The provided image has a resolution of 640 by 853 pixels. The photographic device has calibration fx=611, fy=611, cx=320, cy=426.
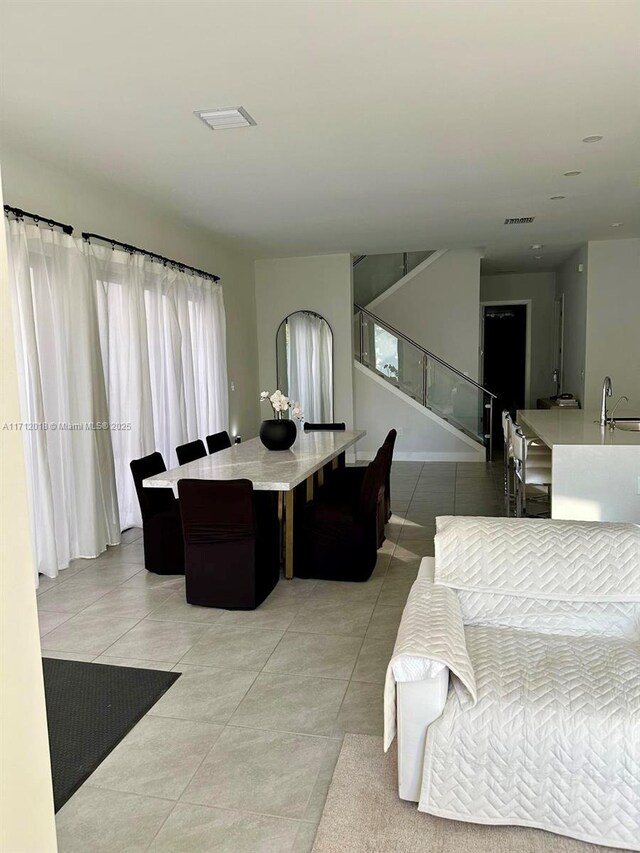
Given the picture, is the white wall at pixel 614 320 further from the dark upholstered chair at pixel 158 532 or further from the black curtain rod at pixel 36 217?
the black curtain rod at pixel 36 217

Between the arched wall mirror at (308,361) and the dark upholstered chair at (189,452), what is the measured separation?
11.4ft

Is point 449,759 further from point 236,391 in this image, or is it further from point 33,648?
point 236,391

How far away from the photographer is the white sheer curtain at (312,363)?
848cm

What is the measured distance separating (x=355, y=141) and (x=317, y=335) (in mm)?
4586

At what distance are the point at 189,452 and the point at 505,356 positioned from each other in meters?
8.48

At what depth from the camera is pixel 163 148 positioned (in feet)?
13.1

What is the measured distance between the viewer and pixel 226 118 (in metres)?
3.53

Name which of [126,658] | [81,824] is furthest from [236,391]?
[81,824]

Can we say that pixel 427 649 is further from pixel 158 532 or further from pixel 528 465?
pixel 528 465

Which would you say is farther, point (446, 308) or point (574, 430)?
point (446, 308)

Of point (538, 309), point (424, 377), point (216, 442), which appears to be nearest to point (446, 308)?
point (424, 377)

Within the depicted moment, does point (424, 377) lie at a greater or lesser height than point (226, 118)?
lesser

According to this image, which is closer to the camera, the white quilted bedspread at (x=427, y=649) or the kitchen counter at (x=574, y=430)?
the white quilted bedspread at (x=427, y=649)

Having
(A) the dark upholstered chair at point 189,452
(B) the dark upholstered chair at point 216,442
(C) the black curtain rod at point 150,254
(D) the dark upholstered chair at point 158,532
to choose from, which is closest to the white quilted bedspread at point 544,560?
(D) the dark upholstered chair at point 158,532
